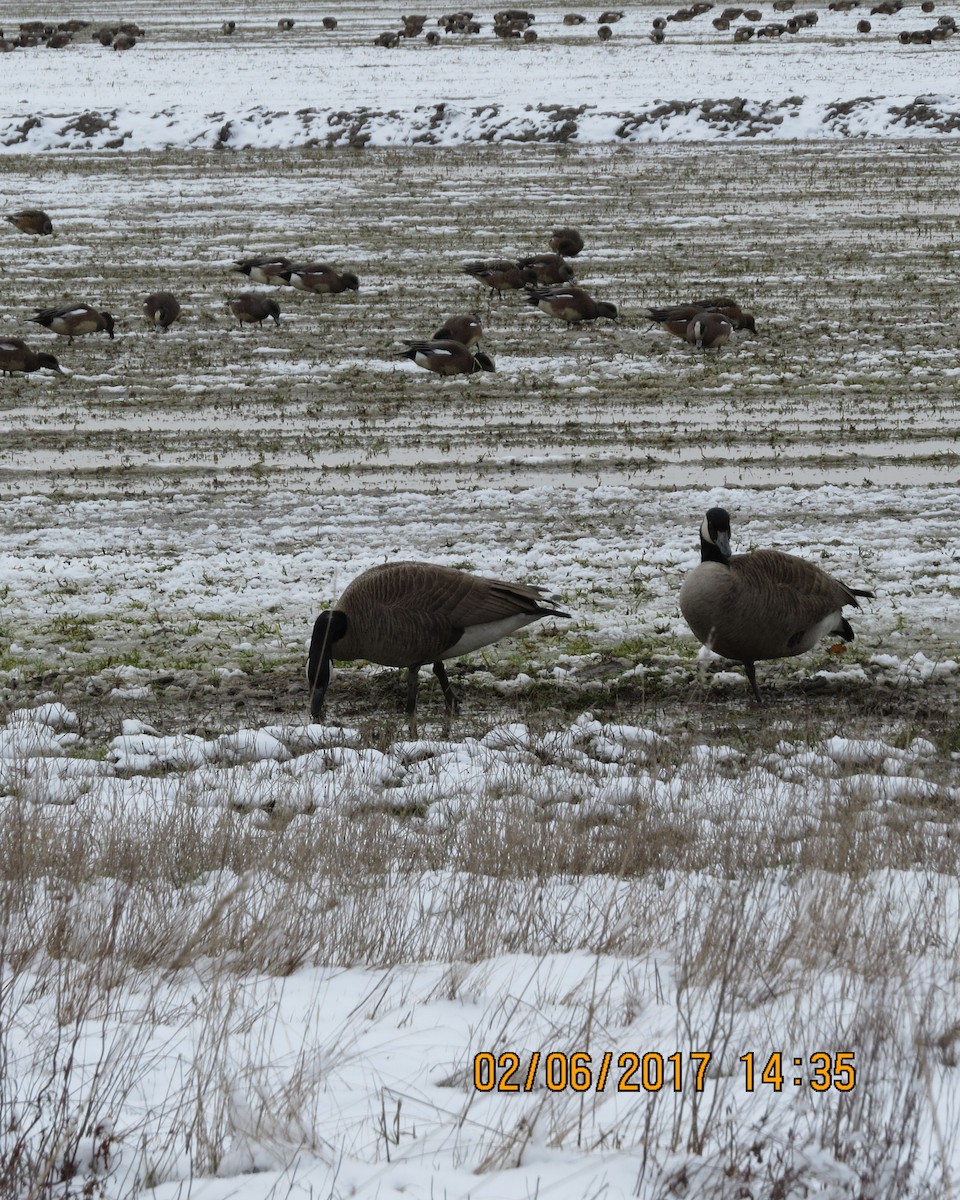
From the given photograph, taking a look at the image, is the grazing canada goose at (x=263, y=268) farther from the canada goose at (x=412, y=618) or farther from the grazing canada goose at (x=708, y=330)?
the canada goose at (x=412, y=618)

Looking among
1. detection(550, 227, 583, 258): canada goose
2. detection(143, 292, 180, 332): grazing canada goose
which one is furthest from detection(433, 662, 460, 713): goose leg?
detection(550, 227, 583, 258): canada goose

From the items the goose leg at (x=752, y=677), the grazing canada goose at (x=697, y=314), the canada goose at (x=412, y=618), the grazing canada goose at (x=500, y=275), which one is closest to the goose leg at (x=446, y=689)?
the canada goose at (x=412, y=618)

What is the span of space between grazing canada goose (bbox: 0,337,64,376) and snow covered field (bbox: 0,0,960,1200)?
1.20 ft

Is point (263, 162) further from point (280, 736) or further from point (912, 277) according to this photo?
point (280, 736)

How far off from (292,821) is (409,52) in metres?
48.5

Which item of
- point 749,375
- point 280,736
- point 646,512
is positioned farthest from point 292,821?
point 749,375

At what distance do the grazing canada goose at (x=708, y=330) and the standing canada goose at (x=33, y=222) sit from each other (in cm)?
1318

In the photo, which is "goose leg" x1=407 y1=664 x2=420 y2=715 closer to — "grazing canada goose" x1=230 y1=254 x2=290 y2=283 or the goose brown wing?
the goose brown wing

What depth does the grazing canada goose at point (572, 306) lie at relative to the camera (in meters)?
16.8

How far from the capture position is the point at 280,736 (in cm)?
651

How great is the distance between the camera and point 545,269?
736 inches

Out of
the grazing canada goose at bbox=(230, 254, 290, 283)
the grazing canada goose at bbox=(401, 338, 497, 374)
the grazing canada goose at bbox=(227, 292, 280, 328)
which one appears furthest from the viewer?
the grazing canada goose at bbox=(230, 254, 290, 283)

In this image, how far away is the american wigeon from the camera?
→ 18595mm

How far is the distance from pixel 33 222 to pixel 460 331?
1157 cm
